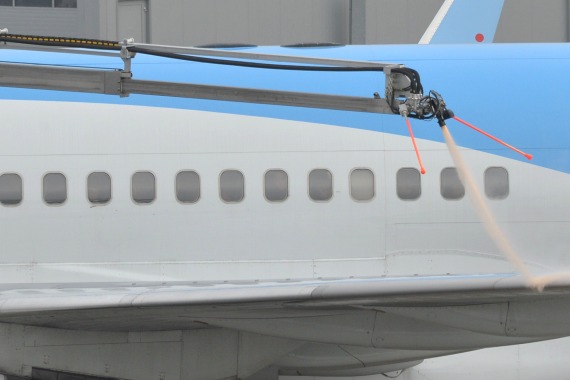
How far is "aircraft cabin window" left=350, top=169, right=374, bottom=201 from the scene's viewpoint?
8.95 metres

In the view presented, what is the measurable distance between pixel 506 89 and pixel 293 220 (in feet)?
6.58

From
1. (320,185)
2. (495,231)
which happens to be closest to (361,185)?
(320,185)

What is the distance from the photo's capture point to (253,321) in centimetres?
799

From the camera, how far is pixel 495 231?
8.00m

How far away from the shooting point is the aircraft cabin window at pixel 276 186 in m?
8.95

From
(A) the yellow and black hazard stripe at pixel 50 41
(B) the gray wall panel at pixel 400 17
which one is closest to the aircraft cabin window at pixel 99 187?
(A) the yellow and black hazard stripe at pixel 50 41

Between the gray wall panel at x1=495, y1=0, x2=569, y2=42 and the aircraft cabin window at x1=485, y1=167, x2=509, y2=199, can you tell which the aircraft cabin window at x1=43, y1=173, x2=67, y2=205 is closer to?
the aircraft cabin window at x1=485, y1=167, x2=509, y2=199

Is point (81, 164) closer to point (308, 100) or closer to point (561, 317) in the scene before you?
point (308, 100)

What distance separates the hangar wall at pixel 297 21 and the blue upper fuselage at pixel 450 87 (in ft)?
30.8

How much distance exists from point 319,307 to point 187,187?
5.89ft

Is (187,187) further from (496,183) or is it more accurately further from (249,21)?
(249,21)

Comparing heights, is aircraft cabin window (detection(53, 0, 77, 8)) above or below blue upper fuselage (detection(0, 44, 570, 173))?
above

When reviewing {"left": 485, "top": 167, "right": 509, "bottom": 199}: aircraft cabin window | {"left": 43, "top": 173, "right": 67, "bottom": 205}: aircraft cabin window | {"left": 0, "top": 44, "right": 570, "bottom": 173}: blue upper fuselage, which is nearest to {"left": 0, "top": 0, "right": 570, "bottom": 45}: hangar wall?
{"left": 0, "top": 44, "right": 570, "bottom": 173}: blue upper fuselage

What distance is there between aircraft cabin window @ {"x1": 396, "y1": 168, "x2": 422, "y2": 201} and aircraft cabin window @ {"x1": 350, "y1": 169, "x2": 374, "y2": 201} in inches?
8.3
